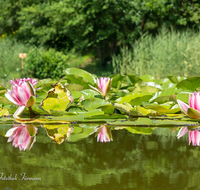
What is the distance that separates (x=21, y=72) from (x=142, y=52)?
4693mm

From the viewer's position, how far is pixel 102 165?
89 cm

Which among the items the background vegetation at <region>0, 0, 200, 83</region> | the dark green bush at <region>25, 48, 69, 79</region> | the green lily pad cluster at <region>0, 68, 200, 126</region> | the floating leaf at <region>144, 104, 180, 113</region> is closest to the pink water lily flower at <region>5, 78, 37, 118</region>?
the green lily pad cluster at <region>0, 68, 200, 126</region>

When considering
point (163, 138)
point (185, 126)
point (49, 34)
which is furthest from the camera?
point (49, 34)

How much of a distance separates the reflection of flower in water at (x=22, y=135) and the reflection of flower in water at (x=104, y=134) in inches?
12.4

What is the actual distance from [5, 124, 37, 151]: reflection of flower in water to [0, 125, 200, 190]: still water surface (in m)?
0.03

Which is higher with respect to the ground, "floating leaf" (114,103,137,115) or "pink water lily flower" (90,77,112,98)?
"pink water lily flower" (90,77,112,98)

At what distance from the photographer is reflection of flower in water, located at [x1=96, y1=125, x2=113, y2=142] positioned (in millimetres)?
1279

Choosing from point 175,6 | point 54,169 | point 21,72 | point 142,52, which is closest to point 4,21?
point 21,72

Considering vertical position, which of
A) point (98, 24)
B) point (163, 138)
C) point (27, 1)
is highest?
point (27, 1)

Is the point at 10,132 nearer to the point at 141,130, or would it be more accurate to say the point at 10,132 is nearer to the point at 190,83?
the point at 141,130

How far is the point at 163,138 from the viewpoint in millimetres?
1312

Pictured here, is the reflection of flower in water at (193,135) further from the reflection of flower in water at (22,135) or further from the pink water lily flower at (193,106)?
the reflection of flower in water at (22,135)

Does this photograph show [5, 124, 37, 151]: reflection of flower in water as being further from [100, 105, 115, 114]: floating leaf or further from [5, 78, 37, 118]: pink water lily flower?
[100, 105, 115, 114]: floating leaf

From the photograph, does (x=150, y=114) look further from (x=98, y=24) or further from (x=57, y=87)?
(x=98, y=24)
